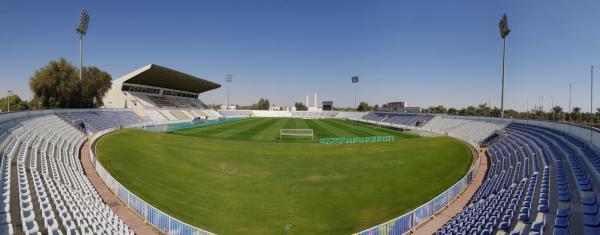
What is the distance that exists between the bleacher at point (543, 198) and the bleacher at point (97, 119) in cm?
3741

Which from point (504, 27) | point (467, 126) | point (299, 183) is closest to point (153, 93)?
point (299, 183)

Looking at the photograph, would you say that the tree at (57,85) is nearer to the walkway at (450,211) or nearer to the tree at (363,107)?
the walkway at (450,211)

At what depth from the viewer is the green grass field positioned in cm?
1322

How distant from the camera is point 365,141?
3656cm

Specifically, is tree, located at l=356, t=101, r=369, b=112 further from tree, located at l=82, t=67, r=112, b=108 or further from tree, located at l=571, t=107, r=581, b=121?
tree, located at l=82, t=67, r=112, b=108

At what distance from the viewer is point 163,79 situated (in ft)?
226

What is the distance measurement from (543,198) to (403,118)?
60.5 m

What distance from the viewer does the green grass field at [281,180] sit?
13219mm

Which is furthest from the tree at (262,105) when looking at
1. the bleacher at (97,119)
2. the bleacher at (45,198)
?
the bleacher at (45,198)

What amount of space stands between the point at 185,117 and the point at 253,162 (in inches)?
2147

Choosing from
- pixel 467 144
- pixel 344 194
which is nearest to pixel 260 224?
pixel 344 194

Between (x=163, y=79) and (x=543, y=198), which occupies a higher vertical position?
(x=163, y=79)

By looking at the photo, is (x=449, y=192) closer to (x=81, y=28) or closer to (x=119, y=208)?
(x=119, y=208)

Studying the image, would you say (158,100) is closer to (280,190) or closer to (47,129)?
(47,129)
